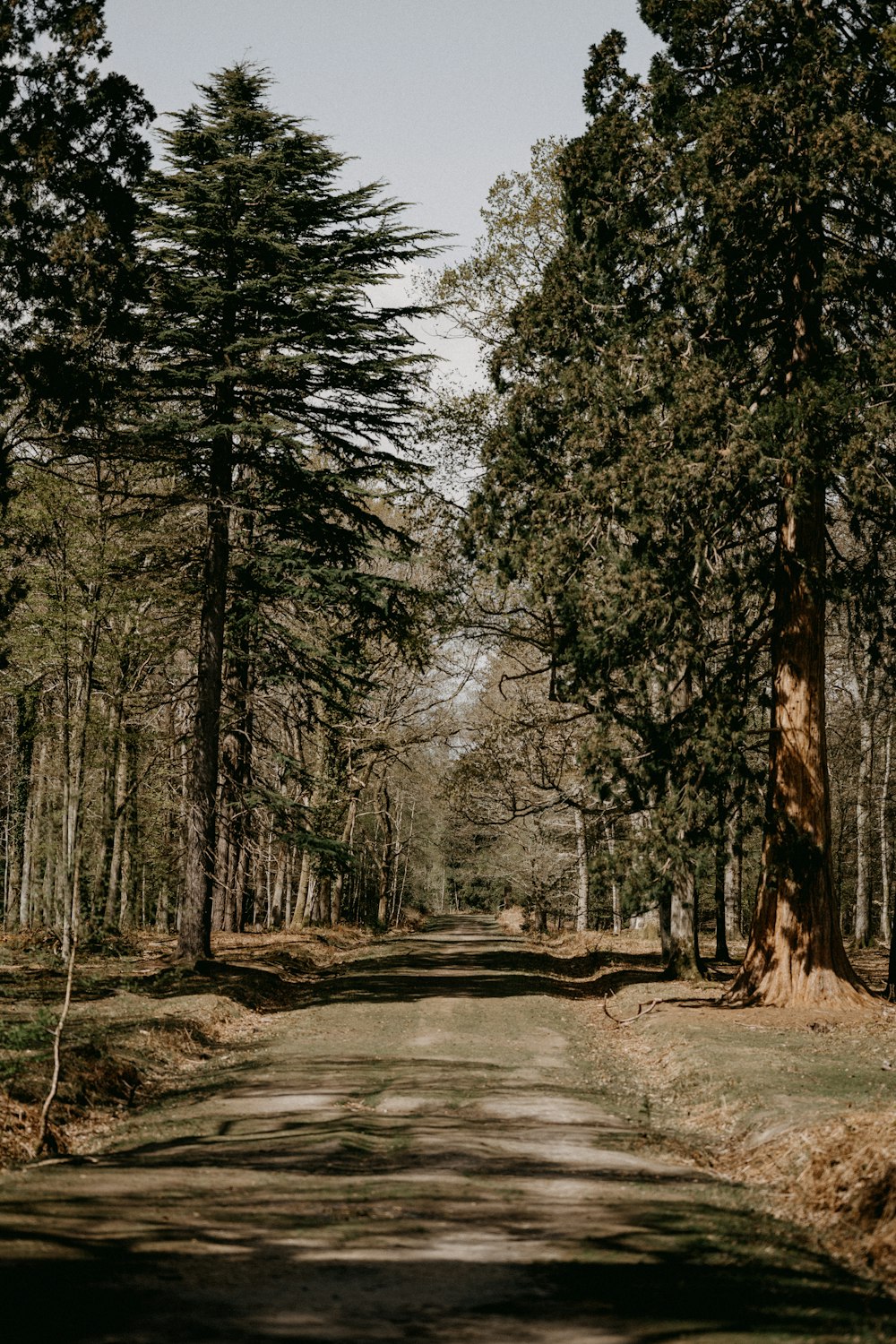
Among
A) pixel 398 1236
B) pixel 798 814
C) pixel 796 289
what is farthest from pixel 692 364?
pixel 398 1236

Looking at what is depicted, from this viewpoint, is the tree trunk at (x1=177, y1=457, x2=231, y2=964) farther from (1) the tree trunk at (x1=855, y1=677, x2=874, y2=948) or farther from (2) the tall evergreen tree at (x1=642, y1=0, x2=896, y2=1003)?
(1) the tree trunk at (x1=855, y1=677, x2=874, y2=948)

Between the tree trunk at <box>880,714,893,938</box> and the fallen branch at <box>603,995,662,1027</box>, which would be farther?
the tree trunk at <box>880,714,893,938</box>

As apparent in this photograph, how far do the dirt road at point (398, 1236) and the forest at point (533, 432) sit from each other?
3.10m

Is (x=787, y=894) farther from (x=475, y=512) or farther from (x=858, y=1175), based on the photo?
(x=858, y=1175)

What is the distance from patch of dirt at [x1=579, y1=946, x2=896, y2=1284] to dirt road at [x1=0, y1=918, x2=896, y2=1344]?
0.40 m

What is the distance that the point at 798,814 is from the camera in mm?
16297

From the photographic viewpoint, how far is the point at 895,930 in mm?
17297

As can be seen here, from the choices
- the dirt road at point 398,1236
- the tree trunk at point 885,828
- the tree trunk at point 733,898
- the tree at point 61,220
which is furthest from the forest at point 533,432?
the tree trunk at point 885,828

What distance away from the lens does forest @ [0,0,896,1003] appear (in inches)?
583

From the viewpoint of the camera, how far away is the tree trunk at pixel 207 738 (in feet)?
64.0

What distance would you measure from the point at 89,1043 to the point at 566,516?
9664 millimetres

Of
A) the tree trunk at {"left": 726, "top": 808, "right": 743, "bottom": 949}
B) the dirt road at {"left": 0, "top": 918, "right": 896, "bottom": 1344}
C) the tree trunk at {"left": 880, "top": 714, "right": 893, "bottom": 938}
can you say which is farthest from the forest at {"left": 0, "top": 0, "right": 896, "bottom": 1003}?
the tree trunk at {"left": 880, "top": 714, "right": 893, "bottom": 938}

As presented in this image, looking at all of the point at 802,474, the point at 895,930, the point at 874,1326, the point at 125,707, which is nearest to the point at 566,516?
the point at 802,474

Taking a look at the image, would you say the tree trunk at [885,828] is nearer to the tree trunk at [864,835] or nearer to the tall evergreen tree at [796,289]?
the tree trunk at [864,835]
